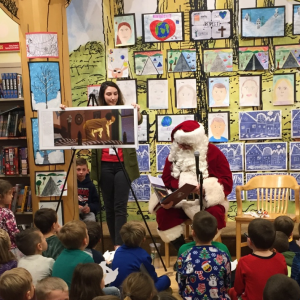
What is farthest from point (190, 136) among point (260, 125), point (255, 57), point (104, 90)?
point (255, 57)

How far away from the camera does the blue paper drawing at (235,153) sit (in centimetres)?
456

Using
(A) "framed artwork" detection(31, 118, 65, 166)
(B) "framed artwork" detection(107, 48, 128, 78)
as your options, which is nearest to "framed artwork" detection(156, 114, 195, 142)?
(B) "framed artwork" detection(107, 48, 128, 78)

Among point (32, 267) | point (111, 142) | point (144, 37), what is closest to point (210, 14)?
point (144, 37)

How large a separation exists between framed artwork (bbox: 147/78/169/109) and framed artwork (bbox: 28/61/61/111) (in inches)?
47.4

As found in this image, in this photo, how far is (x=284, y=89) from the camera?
442 cm

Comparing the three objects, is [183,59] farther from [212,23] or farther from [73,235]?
[73,235]

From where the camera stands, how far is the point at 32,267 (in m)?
2.44

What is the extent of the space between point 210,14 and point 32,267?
320 centimetres

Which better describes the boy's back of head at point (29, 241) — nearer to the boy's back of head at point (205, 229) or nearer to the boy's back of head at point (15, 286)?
the boy's back of head at point (15, 286)

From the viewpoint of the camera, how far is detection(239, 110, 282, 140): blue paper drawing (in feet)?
14.7

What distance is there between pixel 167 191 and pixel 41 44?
169 centimetres

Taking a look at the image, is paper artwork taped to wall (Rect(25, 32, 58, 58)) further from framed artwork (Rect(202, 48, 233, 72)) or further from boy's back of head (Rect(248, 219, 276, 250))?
boy's back of head (Rect(248, 219, 276, 250))

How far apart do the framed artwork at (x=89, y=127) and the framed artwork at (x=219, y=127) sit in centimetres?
149

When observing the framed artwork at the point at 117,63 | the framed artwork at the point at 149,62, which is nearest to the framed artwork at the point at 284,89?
the framed artwork at the point at 149,62
